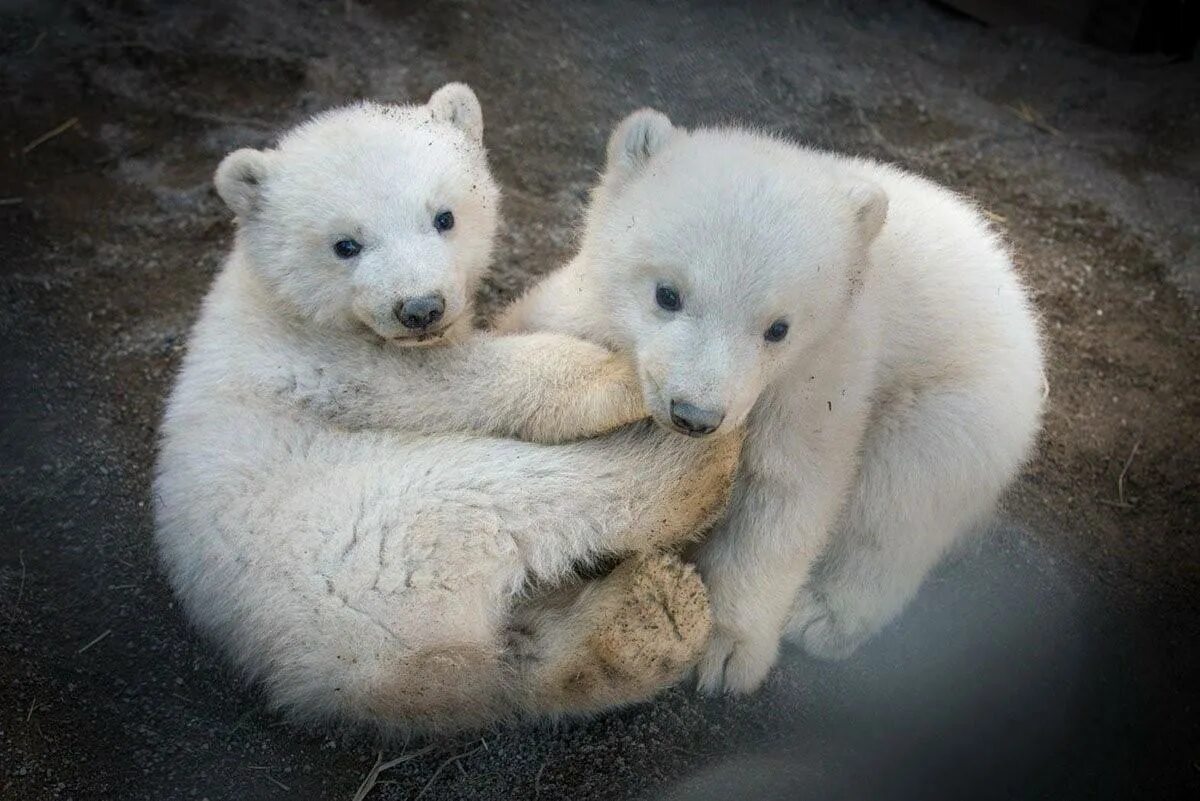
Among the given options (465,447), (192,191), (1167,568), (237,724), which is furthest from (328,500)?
(1167,568)

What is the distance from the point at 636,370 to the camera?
9.97 ft

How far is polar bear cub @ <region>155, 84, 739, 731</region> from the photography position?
2953mm

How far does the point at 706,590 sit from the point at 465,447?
77 centimetres

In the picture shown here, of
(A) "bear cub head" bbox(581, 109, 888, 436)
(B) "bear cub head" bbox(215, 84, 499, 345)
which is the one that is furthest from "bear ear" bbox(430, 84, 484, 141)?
(A) "bear cub head" bbox(581, 109, 888, 436)

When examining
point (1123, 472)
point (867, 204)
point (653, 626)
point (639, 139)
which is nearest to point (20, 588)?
point (653, 626)

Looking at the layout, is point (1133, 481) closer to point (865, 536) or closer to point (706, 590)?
point (865, 536)

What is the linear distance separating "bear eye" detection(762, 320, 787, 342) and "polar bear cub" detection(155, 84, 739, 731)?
370 mm

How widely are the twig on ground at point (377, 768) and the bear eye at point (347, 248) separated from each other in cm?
138

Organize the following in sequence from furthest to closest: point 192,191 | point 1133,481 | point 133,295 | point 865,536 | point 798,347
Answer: point 192,191, point 133,295, point 1133,481, point 865,536, point 798,347

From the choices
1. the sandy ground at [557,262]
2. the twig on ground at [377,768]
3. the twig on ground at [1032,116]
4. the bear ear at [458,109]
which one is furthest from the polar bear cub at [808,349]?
the twig on ground at [1032,116]

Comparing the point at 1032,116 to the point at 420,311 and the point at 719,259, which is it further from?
the point at 420,311

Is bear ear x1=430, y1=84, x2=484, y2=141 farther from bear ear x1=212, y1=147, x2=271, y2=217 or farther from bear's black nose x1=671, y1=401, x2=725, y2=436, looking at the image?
bear's black nose x1=671, y1=401, x2=725, y2=436

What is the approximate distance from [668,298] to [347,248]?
40.1 inches

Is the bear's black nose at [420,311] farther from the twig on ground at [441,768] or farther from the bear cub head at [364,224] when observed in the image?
the twig on ground at [441,768]
